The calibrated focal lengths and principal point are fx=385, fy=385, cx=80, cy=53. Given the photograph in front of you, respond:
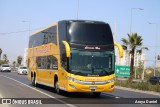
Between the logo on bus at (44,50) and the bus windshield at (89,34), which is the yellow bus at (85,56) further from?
the logo on bus at (44,50)

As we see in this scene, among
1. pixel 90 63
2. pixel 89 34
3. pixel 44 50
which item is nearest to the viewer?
pixel 90 63

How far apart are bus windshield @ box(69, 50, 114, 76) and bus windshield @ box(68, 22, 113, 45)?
626mm

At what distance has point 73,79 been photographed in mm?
19484

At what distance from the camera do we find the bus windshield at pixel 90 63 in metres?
19.6

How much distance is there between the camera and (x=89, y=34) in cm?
2020

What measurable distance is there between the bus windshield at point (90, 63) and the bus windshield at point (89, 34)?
63 cm

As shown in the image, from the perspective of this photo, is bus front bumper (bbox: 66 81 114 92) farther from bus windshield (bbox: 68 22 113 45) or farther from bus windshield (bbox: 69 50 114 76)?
bus windshield (bbox: 68 22 113 45)

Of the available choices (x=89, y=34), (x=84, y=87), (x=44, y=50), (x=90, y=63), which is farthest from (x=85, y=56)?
(x=44, y=50)

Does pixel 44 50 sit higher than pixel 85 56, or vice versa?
pixel 44 50

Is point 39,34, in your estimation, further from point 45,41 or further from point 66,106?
point 66,106

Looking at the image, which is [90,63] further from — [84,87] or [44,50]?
[44,50]

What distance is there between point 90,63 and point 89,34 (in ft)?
5.19

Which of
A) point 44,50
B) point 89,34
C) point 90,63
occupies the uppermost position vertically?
point 89,34

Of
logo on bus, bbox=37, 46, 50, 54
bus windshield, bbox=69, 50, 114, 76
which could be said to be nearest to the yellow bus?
bus windshield, bbox=69, 50, 114, 76
